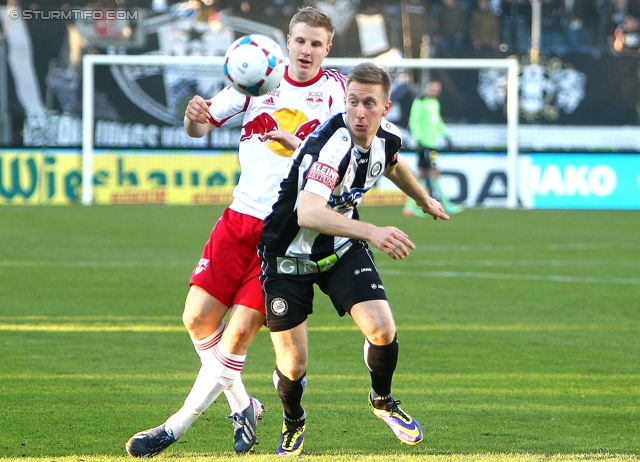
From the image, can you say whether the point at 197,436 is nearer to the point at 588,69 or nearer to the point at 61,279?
the point at 61,279

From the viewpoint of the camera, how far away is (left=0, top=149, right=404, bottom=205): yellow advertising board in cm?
2295

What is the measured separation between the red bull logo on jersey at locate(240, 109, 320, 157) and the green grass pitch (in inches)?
61.7

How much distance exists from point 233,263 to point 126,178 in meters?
18.3

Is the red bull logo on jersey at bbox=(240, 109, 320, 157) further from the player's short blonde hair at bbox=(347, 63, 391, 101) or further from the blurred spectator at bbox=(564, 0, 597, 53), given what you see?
the blurred spectator at bbox=(564, 0, 597, 53)

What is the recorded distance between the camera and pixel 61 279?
39.4ft

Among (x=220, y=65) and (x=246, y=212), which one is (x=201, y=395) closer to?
(x=246, y=212)

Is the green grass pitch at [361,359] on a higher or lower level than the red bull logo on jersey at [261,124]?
lower

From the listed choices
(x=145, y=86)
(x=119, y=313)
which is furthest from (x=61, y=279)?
(x=145, y=86)

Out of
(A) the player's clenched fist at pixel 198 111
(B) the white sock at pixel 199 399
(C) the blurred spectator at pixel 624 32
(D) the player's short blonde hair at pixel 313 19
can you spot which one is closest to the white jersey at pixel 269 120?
(A) the player's clenched fist at pixel 198 111

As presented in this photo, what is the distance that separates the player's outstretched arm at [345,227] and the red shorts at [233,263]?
0.70m

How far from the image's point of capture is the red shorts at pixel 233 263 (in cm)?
549

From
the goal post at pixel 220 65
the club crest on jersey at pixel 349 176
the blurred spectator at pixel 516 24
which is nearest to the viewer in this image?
the club crest on jersey at pixel 349 176

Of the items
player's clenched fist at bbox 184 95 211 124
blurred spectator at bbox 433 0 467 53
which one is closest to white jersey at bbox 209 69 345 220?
player's clenched fist at bbox 184 95 211 124

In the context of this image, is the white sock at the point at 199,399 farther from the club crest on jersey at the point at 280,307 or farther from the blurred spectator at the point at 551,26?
the blurred spectator at the point at 551,26
